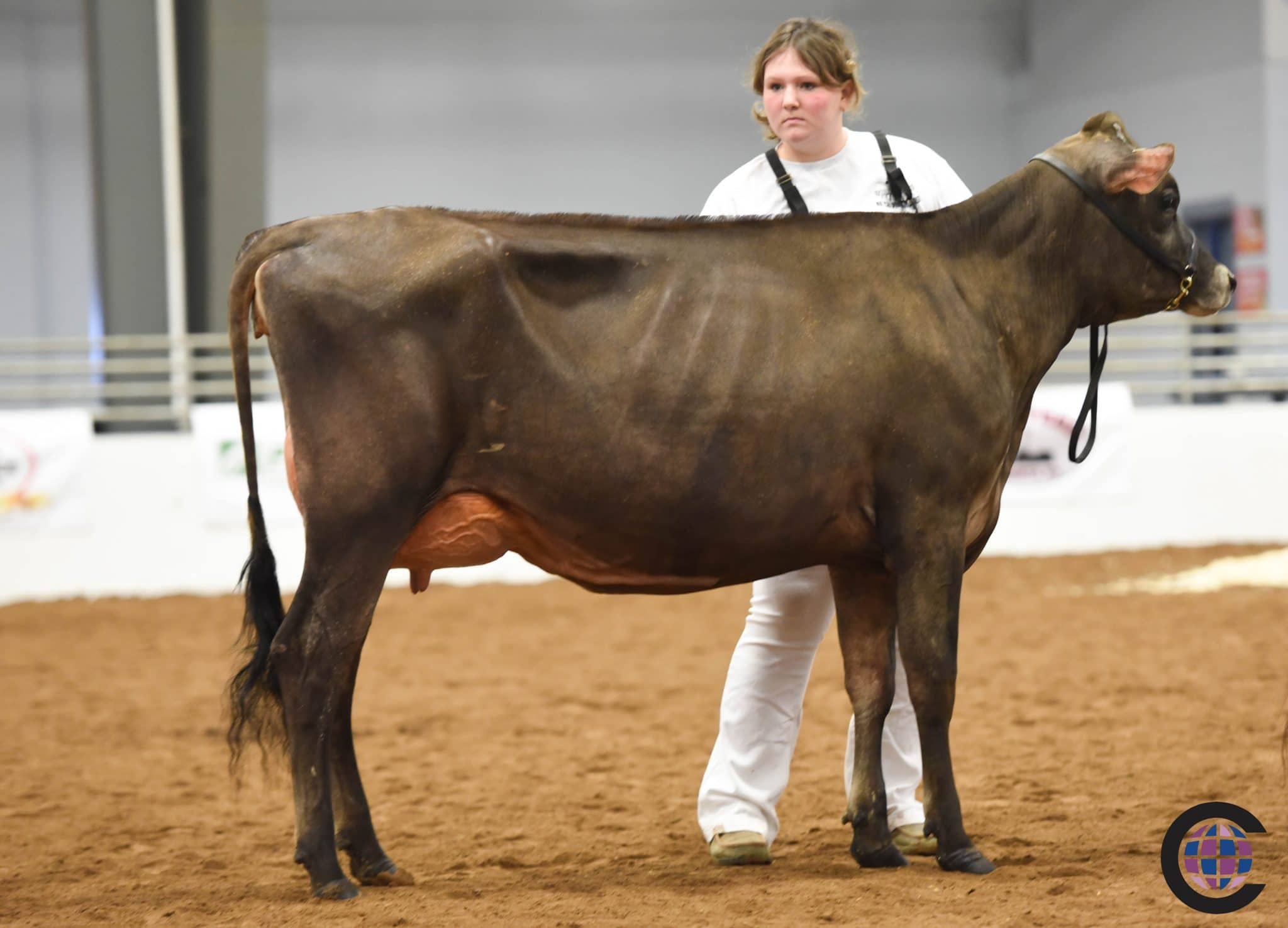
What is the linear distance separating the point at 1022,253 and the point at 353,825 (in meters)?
2.26

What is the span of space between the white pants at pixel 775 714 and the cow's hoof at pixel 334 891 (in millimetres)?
1041

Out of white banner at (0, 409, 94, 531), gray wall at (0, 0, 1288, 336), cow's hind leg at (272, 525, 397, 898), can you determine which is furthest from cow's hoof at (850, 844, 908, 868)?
gray wall at (0, 0, 1288, 336)

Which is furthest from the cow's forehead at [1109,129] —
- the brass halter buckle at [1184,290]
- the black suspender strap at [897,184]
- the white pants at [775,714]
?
the white pants at [775,714]

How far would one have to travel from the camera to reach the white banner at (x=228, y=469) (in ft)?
31.4

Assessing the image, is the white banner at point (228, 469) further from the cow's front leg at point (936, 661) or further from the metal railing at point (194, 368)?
the cow's front leg at point (936, 661)

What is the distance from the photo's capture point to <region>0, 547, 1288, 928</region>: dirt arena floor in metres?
3.34

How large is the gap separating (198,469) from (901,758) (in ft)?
23.6

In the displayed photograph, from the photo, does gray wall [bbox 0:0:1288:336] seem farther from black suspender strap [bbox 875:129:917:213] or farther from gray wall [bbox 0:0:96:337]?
black suspender strap [bbox 875:129:917:213]

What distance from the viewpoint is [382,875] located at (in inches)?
139

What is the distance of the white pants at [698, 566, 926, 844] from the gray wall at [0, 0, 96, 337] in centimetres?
1758

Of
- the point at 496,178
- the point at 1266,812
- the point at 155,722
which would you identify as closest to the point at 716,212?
the point at 1266,812

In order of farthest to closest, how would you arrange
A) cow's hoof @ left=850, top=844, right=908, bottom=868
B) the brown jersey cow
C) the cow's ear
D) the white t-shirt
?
1. the white t-shirt
2. cow's hoof @ left=850, top=844, right=908, bottom=868
3. the cow's ear
4. the brown jersey cow

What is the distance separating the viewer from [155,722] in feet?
20.0

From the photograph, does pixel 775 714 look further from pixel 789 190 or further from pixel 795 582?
pixel 789 190
